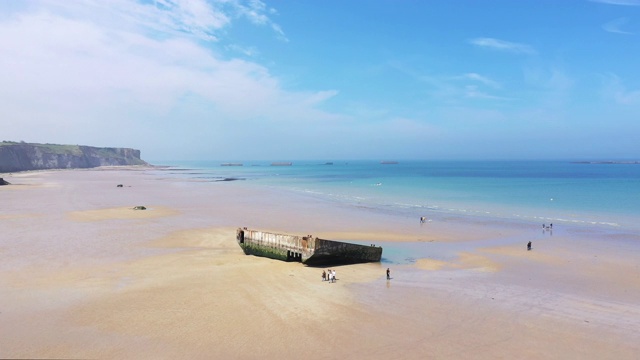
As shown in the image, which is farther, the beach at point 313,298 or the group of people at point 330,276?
the group of people at point 330,276

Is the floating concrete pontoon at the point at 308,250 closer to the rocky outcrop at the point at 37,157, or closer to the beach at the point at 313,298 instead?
the beach at the point at 313,298

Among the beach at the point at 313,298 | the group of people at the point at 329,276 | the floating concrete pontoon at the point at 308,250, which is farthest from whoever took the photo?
the floating concrete pontoon at the point at 308,250

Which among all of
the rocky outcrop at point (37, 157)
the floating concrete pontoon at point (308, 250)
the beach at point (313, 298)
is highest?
the rocky outcrop at point (37, 157)

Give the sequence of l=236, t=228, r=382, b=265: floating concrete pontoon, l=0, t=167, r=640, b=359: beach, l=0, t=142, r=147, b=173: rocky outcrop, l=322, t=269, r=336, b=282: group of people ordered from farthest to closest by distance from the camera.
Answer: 1. l=0, t=142, r=147, b=173: rocky outcrop
2. l=236, t=228, r=382, b=265: floating concrete pontoon
3. l=322, t=269, r=336, b=282: group of people
4. l=0, t=167, r=640, b=359: beach

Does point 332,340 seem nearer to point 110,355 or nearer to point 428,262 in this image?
point 110,355

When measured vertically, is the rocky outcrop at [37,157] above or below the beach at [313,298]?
above

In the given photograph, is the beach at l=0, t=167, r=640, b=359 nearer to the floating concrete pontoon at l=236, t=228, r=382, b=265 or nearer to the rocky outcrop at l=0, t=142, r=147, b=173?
the floating concrete pontoon at l=236, t=228, r=382, b=265

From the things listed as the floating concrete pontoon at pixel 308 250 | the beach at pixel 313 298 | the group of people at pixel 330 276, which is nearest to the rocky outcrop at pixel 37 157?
the beach at pixel 313 298

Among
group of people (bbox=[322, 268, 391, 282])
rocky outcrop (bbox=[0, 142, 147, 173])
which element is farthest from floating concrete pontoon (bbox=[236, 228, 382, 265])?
rocky outcrop (bbox=[0, 142, 147, 173])
